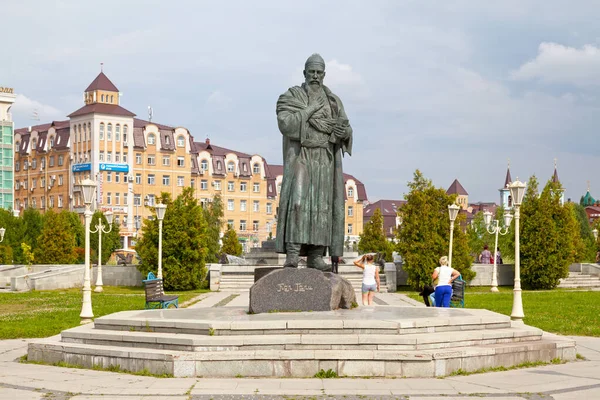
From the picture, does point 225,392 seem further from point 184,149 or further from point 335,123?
point 184,149

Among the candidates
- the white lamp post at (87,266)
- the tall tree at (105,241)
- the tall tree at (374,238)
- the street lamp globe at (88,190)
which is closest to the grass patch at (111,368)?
A: the white lamp post at (87,266)

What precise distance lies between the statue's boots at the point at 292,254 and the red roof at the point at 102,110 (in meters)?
75.7

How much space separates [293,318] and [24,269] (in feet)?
106

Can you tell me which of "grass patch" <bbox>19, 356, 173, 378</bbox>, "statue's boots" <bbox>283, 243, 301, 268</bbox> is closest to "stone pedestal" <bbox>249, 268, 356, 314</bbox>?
"statue's boots" <bbox>283, 243, 301, 268</bbox>

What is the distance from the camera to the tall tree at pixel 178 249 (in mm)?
34844

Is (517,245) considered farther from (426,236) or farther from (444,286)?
(426,236)

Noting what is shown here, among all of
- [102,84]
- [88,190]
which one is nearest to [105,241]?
[102,84]

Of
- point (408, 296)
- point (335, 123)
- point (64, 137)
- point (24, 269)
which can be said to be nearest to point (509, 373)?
point (335, 123)

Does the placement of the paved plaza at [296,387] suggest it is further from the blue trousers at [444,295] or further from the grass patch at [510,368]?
the blue trousers at [444,295]

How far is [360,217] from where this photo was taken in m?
106

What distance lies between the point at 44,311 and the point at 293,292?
11.6 m

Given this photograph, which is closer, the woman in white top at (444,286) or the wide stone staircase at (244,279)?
the woman in white top at (444,286)

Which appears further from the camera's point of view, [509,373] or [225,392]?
[509,373]

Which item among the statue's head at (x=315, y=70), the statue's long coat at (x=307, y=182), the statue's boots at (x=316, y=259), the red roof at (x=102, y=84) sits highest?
the red roof at (x=102, y=84)
